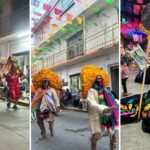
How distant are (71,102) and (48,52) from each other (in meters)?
0.69

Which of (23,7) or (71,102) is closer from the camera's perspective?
(71,102)

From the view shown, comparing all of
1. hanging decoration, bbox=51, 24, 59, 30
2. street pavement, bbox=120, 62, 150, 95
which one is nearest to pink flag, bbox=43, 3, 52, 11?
hanging decoration, bbox=51, 24, 59, 30

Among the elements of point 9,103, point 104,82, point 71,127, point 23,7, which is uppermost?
point 23,7

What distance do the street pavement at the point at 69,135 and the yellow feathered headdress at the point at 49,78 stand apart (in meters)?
0.35

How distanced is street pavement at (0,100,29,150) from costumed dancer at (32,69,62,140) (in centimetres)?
23

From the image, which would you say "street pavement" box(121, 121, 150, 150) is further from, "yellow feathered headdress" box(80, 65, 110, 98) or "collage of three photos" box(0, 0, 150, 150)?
"yellow feathered headdress" box(80, 65, 110, 98)

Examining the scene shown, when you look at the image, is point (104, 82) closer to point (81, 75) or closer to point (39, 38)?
point (81, 75)

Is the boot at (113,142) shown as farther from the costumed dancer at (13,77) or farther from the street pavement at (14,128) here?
the costumed dancer at (13,77)

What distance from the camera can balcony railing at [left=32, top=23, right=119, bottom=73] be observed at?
333 centimetres

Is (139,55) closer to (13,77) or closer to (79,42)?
(79,42)

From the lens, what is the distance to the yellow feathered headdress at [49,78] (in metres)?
3.55

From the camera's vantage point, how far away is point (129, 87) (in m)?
3.45

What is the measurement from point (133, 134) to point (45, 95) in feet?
3.80

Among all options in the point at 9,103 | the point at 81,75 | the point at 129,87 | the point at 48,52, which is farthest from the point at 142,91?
the point at 9,103
